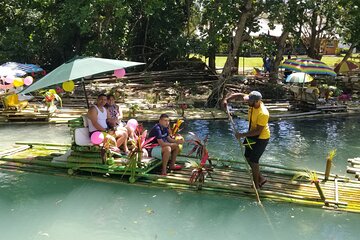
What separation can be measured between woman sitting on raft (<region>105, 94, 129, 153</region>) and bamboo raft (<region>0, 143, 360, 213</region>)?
37 cm

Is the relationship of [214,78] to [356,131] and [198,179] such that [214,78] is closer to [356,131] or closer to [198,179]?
[356,131]

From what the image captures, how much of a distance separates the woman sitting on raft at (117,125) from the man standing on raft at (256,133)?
2.37 metres

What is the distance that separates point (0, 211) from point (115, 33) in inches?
630

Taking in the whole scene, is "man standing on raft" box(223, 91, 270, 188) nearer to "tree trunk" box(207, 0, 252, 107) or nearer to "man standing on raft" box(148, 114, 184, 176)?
"man standing on raft" box(148, 114, 184, 176)

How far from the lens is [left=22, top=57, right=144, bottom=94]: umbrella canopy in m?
7.49

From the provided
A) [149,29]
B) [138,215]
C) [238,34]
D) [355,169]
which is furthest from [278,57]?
[138,215]

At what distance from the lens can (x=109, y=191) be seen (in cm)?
763

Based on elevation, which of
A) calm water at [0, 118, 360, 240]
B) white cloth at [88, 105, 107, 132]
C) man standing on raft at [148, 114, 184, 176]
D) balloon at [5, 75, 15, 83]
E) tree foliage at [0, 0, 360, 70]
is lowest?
calm water at [0, 118, 360, 240]

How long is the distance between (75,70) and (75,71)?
1.8 inches

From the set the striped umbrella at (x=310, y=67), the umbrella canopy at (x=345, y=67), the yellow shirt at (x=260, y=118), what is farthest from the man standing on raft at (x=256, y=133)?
the umbrella canopy at (x=345, y=67)

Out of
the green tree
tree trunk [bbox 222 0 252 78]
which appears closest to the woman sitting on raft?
tree trunk [bbox 222 0 252 78]

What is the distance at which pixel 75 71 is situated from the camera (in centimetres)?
768

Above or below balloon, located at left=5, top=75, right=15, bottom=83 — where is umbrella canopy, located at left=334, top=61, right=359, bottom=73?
below

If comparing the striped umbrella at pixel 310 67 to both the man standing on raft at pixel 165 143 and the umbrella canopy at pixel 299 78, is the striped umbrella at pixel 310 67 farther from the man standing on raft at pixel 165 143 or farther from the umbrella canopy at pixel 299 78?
the man standing on raft at pixel 165 143
